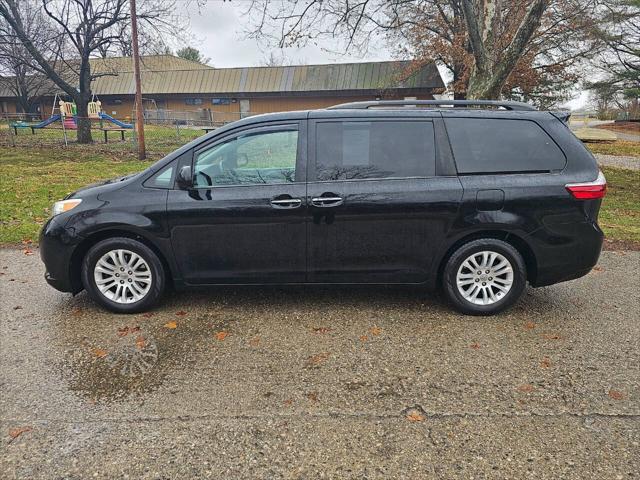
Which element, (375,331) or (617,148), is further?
(617,148)

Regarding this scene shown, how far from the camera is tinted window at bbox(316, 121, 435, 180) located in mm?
4109

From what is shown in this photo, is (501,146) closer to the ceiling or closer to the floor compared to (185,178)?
closer to the ceiling

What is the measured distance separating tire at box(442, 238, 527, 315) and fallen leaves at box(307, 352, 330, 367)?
4.44ft

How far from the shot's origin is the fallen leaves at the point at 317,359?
343 cm

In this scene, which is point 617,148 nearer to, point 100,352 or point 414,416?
point 414,416

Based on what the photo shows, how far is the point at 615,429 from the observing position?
107 inches

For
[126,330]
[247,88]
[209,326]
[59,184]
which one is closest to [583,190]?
[209,326]

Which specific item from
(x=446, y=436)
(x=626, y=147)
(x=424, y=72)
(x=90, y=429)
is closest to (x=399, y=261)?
(x=446, y=436)

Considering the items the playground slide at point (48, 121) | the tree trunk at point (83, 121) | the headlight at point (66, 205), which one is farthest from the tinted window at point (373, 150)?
the playground slide at point (48, 121)

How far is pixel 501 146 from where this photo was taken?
4168 millimetres

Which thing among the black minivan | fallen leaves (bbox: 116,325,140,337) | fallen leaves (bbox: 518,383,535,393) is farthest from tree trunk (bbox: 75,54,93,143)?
fallen leaves (bbox: 518,383,535,393)

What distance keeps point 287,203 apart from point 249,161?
59cm

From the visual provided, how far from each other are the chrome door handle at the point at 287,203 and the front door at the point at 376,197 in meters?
0.10

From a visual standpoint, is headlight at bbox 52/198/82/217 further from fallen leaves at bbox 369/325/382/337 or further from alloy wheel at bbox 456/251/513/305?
alloy wheel at bbox 456/251/513/305
